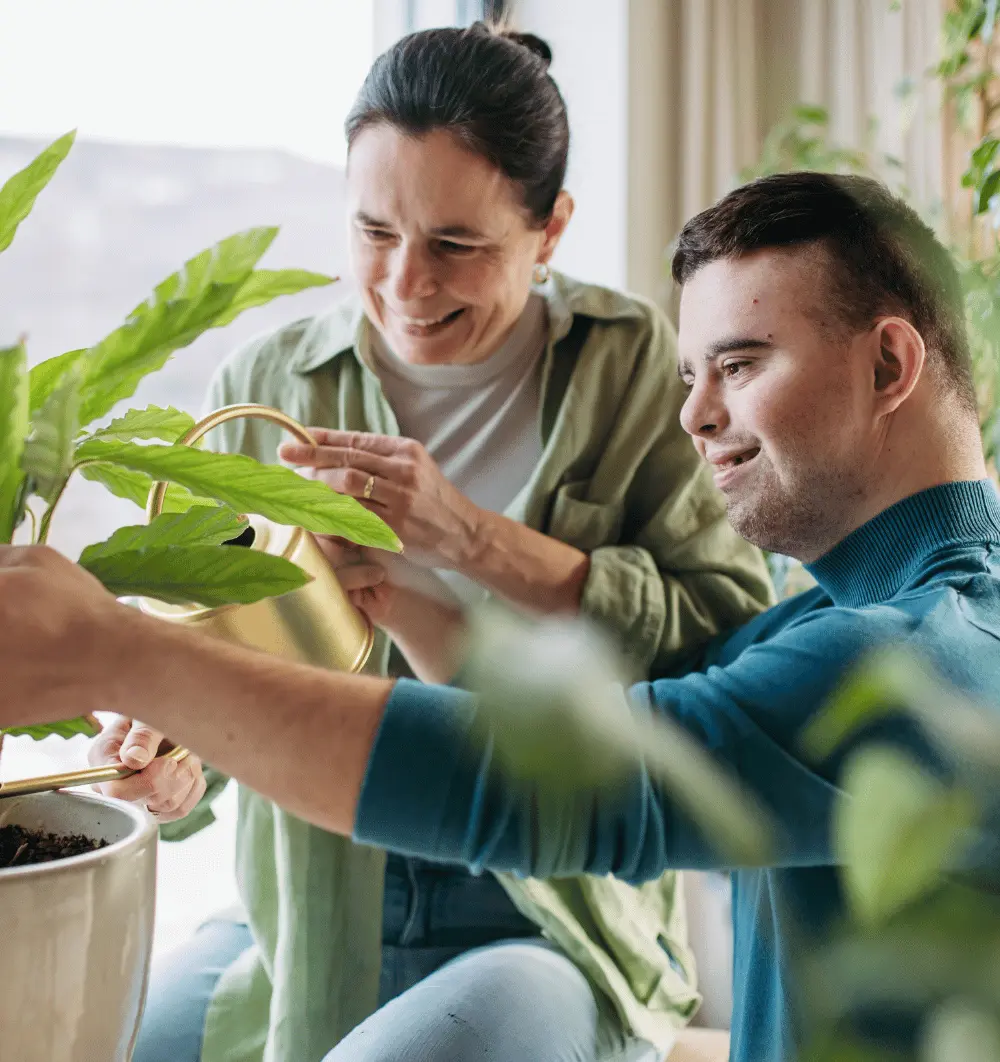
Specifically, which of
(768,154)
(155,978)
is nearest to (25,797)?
(155,978)

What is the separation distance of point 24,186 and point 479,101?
0.57 m

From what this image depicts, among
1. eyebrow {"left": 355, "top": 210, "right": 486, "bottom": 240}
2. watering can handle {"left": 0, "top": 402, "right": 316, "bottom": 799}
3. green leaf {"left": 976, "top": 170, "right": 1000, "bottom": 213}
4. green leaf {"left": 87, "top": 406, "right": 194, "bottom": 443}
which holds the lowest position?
watering can handle {"left": 0, "top": 402, "right": 316, "bottom": 799}

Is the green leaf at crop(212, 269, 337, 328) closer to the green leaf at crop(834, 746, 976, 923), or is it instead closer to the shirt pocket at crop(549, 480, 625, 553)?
the green leaf at crop(834, 746, 976, 923)

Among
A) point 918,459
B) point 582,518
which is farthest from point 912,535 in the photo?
point 582,518

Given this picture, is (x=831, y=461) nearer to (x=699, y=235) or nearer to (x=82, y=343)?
(x=699, y=235)

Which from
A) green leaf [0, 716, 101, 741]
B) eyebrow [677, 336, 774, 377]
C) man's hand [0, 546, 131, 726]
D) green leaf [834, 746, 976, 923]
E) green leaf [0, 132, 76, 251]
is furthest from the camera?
eyebrow [677, 336, 774, 377]

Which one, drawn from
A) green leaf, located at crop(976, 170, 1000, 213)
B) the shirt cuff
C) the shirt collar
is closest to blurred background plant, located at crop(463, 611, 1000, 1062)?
the shirt cuff

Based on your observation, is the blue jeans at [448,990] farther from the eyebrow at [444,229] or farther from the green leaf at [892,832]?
the green leaf at [892,832]

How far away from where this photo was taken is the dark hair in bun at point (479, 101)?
114cm

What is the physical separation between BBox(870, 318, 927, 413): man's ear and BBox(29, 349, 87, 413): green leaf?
0.55 metres

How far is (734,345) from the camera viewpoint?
3.02 ft

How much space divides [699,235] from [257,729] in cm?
57

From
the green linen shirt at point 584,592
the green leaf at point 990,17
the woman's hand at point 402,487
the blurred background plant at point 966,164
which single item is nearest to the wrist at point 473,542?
the woman's hand at point 402,487

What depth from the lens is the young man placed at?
2.00 feet
